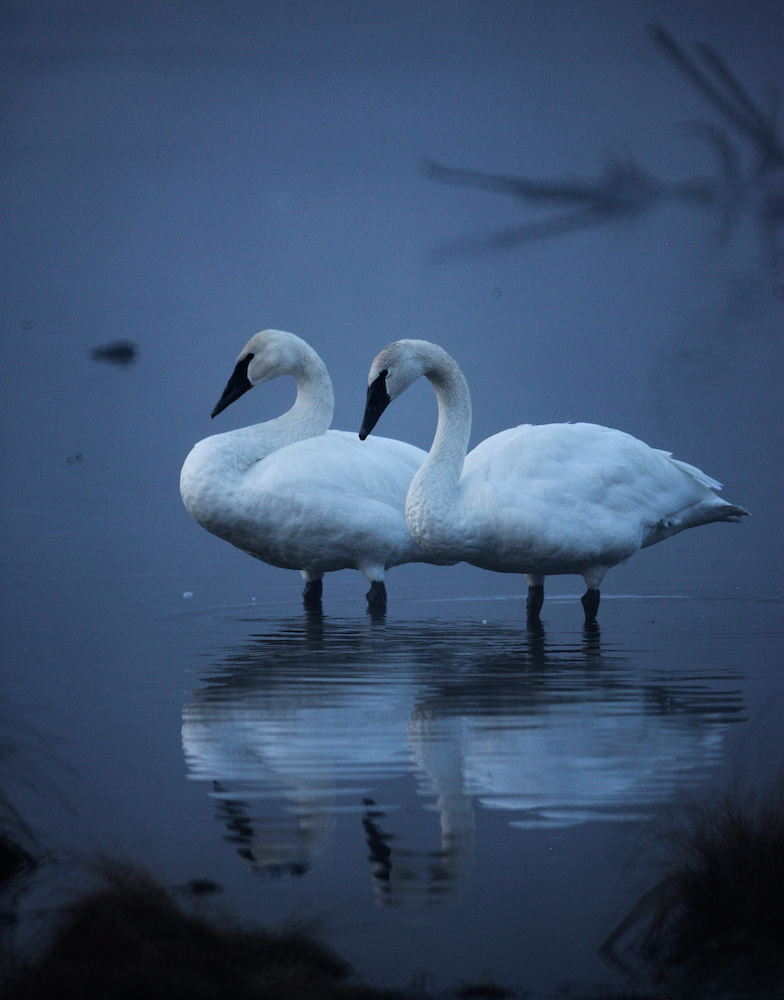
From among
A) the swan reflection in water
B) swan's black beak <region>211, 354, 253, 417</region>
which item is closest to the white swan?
swan's black beak <region>211, 354, 253, 417</region>

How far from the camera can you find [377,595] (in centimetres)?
837

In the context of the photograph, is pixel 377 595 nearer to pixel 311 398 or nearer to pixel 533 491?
pixel 311 398

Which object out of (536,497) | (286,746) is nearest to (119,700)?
(286,746)

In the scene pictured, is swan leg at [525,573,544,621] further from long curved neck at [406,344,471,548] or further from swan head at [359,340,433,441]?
swan head at [359,340,433,441]

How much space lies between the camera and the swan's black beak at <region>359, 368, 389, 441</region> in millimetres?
7328

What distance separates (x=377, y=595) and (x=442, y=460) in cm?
156

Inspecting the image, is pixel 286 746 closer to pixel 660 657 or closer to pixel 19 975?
pixel 19 975

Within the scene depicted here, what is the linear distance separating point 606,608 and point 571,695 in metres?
3.29

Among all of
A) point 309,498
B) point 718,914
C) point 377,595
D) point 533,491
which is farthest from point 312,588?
point 718,914

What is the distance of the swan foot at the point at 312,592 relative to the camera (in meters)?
8.88

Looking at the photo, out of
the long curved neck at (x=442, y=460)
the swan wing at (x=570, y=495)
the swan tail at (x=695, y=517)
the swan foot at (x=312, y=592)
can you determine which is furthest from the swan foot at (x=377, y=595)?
the swan tail at (x=695, y=517)

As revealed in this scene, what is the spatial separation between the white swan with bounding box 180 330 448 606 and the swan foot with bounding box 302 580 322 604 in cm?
1

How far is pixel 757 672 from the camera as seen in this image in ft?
19.7

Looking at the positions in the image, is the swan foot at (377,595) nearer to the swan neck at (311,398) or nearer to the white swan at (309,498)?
the white swan at (309,498)
